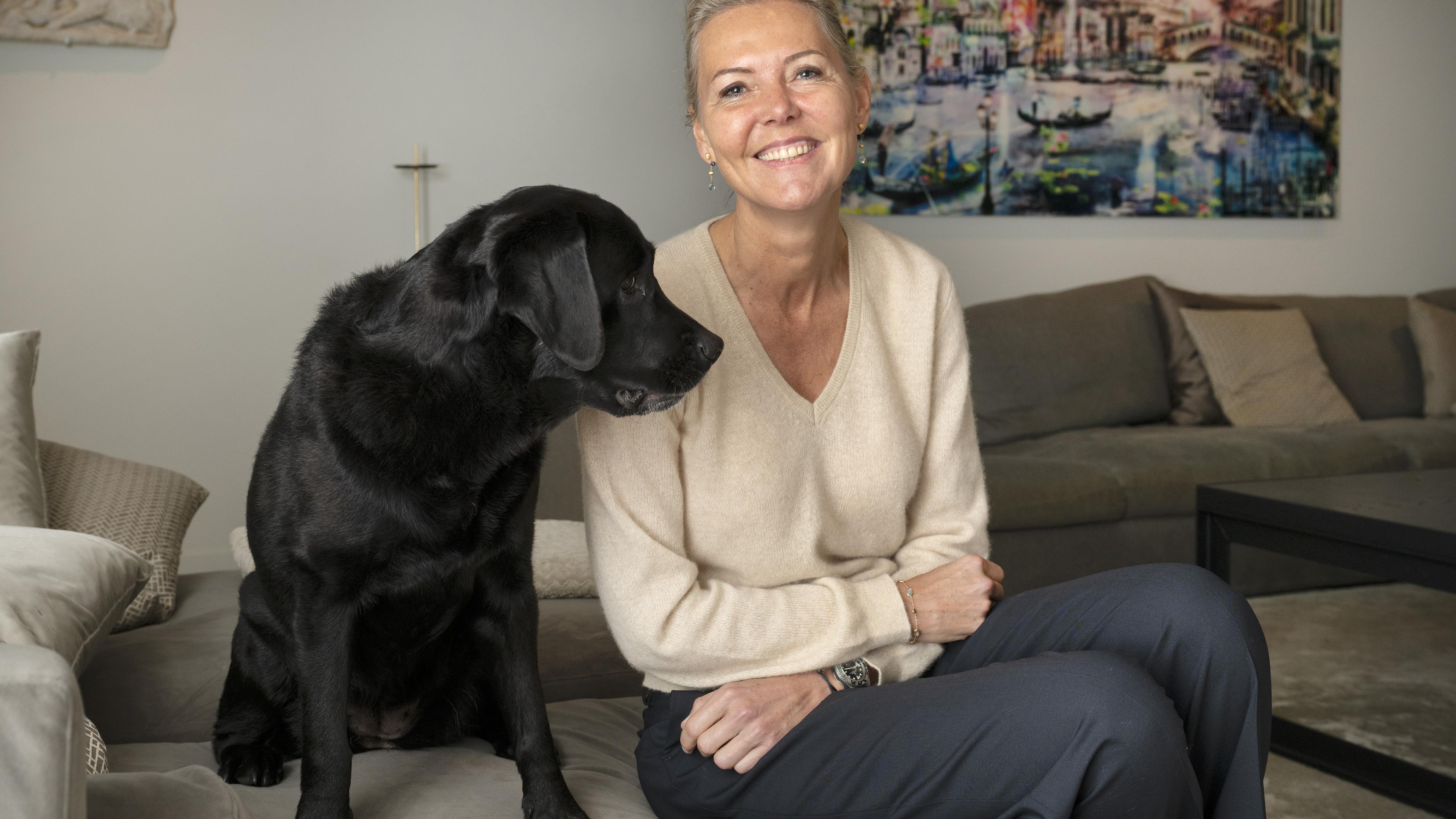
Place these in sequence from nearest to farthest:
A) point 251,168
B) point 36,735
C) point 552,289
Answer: point 36,735, point 552,289, point 251,168

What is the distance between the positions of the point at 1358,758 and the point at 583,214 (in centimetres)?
174

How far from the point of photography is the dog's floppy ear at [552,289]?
978mm

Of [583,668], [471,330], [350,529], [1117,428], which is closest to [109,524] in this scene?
[583,668]

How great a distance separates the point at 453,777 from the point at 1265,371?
11.2ft

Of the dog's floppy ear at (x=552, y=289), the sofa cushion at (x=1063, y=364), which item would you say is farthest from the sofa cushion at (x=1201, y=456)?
the dog's floppy ear at (x=552, y=289)

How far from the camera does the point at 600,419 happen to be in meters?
1.15

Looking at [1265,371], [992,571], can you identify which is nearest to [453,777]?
[992,571]

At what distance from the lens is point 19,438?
1463mm

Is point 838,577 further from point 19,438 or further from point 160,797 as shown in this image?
point 19,438

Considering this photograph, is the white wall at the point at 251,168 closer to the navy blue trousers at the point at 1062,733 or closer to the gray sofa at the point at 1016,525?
the gray sofa at the point at 1016,525

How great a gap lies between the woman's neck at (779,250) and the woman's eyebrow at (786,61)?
15 cm

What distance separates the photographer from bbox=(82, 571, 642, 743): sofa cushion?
138cm

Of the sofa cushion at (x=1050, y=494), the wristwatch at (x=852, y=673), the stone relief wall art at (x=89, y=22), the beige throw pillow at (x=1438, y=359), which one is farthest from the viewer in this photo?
the beige throw pillow at (x=1438, y=359)

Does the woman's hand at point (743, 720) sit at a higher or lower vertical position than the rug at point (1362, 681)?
higher
